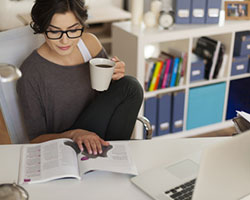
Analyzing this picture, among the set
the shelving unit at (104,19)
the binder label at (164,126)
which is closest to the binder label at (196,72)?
the binder label at (164,126)

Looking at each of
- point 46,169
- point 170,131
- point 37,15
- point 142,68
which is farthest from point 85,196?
point 170,131

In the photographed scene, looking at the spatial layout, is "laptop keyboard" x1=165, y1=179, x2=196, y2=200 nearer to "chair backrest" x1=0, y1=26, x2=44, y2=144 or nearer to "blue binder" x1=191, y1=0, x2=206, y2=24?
"chair backrest" x1=0, y1=26, x2=44, y2=144

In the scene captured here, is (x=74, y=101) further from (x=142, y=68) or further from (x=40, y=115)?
(x=142, y=68)

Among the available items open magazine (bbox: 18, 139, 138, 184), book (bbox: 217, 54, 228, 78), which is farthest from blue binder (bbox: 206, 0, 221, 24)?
open magazine (bbox: 18, 139, 138, 184)

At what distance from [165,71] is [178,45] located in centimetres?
26

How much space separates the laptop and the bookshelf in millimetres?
1563

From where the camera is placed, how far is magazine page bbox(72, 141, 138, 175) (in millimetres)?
1489

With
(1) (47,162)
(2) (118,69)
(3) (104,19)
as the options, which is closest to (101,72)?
(2) (118,69)

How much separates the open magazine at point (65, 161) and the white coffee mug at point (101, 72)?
260 millimetres

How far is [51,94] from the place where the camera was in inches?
76.0

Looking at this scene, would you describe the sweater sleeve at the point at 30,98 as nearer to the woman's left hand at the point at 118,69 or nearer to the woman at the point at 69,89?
the woman at the point at 69,89

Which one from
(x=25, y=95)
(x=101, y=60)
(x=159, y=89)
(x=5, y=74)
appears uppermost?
(x=5, y=74)

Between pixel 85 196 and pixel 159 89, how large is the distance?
1945 millimetres

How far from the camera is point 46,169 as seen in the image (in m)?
1.49
